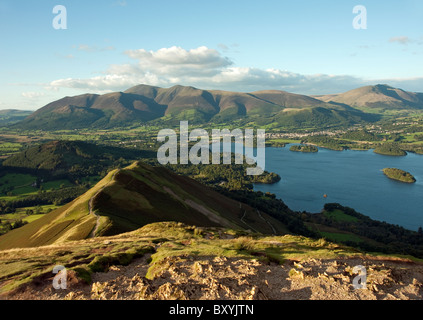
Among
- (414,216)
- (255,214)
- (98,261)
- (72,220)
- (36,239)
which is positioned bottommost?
(414,216)

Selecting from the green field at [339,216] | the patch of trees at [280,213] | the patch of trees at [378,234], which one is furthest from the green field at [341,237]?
the green field at [339,216]

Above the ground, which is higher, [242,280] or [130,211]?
[242,280]

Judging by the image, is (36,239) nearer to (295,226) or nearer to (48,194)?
(295,226)

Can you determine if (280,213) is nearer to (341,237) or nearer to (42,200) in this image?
(341,237)

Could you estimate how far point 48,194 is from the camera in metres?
186

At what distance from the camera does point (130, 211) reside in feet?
232

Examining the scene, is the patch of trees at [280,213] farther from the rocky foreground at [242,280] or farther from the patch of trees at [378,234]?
the rocky foreground at [242,280]

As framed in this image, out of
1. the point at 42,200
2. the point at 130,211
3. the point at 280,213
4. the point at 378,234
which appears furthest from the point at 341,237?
the point at 42,200

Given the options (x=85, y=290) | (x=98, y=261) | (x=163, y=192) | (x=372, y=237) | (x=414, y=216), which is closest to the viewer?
(x=85, y=290)

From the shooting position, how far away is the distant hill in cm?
6022

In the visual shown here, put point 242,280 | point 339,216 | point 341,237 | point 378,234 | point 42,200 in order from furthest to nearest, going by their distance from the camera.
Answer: point 42,200 < point 339,216 < point 378,234 < point 341,237 < point 242,280
